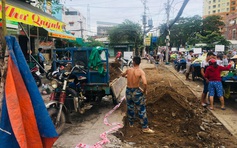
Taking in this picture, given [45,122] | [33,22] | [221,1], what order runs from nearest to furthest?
1. [45,122]
2. [33,22]
3. [221,1]

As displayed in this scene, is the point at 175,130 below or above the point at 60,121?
below

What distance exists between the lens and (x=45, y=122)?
2.70 metres

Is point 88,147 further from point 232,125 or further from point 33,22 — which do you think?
point 33,22

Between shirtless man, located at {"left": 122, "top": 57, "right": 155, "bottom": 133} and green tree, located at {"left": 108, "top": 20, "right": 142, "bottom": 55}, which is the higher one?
green tree, located at {"left": 108, "top": 20, "right": 142, "bottom": 55}

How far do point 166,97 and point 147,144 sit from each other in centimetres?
230

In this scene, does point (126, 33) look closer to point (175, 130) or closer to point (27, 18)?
point (27, 18)

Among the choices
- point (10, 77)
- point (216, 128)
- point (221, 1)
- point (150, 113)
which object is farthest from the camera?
point (221, 1)

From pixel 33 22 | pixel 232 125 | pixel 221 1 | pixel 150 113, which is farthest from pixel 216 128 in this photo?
pixel 221 1

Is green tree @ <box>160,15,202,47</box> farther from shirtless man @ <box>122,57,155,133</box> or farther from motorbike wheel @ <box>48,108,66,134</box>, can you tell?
motorbike wheel @ <box>48,108,66,134</box>

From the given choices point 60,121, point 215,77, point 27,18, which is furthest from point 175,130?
point 27,18

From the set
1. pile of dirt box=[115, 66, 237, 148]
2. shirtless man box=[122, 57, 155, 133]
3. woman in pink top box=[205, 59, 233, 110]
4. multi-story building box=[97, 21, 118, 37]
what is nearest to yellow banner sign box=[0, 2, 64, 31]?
shirtless man box=[122, 57, 155, 133]

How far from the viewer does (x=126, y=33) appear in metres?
44.2

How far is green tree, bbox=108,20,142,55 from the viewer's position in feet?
144

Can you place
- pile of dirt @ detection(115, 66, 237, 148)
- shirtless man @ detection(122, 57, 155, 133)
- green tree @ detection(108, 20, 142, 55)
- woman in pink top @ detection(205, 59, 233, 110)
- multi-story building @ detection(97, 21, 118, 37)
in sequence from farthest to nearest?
1. multi-story building @ detection(97, 21, 118, 37)
2. green tree @ detection(108, 20, 142, 55)
3. woman in pink top @ detection(205, 59, 233, 110)
4. shirtless man @ detection(122, 57, 155, 133)
5. pile of dirt @ detection(115, 66, 237, 148)
